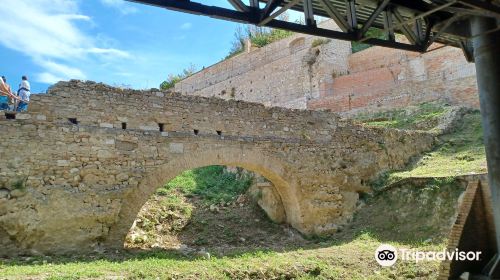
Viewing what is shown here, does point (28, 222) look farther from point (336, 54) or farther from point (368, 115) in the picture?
point (336, 54)

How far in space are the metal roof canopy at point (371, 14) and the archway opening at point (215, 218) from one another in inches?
217

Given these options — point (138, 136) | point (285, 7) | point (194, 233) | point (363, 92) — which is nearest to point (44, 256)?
point (138, 136)

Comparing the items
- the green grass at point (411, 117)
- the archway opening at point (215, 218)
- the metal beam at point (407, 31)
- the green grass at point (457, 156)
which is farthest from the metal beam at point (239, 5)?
the green grass at point (411, 117)

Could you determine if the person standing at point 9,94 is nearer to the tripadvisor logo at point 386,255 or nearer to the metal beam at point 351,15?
the metal beam at point 351,15

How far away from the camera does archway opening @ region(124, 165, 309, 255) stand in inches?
398

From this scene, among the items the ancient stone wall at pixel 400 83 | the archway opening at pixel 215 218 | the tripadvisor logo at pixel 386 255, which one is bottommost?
the tripadvisor logo at pixel 386 255

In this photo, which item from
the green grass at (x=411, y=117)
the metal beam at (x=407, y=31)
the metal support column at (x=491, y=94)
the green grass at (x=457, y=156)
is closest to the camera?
the metal support column at (x=491, y=94)

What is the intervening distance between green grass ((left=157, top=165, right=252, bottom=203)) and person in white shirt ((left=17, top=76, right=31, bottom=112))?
4.84 meters

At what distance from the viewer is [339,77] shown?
2175cm

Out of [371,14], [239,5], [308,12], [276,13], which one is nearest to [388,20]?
[371,14]

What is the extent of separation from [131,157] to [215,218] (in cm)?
363

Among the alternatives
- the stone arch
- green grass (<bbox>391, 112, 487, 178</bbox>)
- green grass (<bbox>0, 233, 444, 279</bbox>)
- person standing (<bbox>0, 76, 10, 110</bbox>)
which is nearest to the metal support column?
green grass (<bbox>0, 233, 444, 279</bbox>)

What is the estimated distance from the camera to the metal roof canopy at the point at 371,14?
5.00 meters

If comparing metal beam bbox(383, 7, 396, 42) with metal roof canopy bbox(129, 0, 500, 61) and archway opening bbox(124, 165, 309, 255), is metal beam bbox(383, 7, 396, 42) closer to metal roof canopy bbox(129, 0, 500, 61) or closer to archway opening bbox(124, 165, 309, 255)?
metal roof canopy bbox(129, 0, 500, 61)
